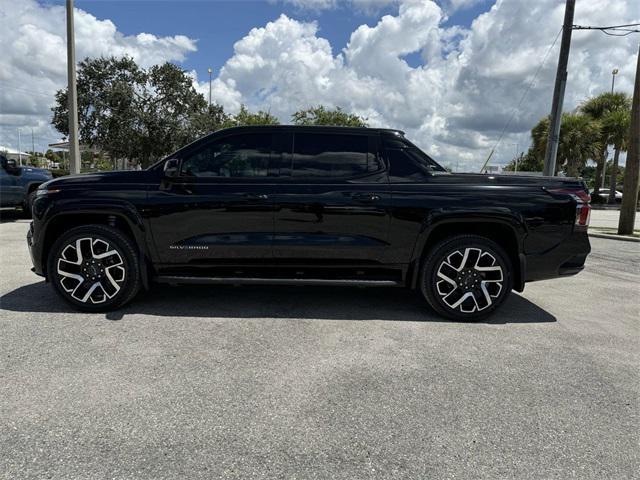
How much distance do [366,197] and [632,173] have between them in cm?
1166

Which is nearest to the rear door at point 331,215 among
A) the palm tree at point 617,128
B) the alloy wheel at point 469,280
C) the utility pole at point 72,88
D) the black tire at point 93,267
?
the alloy wheel at point 469,280

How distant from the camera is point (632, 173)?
1239 centimetres

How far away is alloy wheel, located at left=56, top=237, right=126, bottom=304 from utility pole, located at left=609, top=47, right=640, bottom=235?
13.3m

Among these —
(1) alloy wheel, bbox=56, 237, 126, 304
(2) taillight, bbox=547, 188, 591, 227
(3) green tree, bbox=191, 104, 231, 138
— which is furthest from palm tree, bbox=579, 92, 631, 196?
(1) alloy wheel, bbox=56, 237, 126, 304

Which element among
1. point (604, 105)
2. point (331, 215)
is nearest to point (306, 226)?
point (331, 215)

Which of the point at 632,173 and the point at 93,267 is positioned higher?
the point at 632,173

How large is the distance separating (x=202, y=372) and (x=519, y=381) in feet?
7.29

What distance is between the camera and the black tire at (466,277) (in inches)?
168

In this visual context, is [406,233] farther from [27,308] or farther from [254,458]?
[27,308]

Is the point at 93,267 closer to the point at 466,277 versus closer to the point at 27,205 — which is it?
the point at 466,277

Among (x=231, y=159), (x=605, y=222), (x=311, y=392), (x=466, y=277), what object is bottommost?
(x=311, y=392)

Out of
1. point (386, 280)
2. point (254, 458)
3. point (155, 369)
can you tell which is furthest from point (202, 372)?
point (386, 280)

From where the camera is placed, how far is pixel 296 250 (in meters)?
4.30

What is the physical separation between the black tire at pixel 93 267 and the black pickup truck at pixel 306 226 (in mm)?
10
